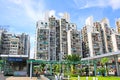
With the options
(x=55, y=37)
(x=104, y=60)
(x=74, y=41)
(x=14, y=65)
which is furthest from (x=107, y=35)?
(x=14, y=65)

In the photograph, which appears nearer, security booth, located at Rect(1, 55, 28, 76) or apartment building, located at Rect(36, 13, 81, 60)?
security booth, located at Rect(1, 55, 28, 76)

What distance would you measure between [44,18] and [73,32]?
1661cm

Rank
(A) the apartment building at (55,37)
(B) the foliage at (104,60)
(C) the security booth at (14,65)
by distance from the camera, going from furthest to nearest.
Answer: (A) the apartment building at (55,37)
(B) the foliage at (104,60)
(C) the security booth at (14,65)

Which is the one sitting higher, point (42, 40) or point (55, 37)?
point (55, 37)

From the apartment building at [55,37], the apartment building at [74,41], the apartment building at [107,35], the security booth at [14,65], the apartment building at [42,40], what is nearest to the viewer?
the security booth at [14,65]

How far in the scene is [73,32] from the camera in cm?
9725

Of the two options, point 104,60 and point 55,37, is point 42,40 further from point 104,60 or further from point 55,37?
point 104,60

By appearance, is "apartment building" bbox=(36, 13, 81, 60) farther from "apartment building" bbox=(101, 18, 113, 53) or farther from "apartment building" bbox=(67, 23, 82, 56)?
"apartment building" bbox=(101, 18, 113, 53)

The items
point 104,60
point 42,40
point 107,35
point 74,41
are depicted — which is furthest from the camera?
point 107,35

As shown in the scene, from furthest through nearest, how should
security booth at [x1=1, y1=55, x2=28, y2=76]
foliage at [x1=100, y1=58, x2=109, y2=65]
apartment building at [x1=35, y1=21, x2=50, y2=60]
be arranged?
1. apartment building at [x1=35, y1=21, x2=50, y2=60]
2. foliage at [x1=100, y1=58, x2=109, y2=65]
3. security booth at [x1=1, y1=55, x2=28, y2=76]

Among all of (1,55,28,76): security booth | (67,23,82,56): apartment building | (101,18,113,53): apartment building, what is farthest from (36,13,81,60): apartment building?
(1,55,28,76): security booth

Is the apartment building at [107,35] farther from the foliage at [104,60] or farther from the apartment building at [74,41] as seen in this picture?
the foliage at [104,60]

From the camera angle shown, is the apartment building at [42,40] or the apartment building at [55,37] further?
the apartment building at [55,37]

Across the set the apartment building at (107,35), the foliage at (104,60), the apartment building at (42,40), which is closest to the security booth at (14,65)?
the foliage at (104,60)
